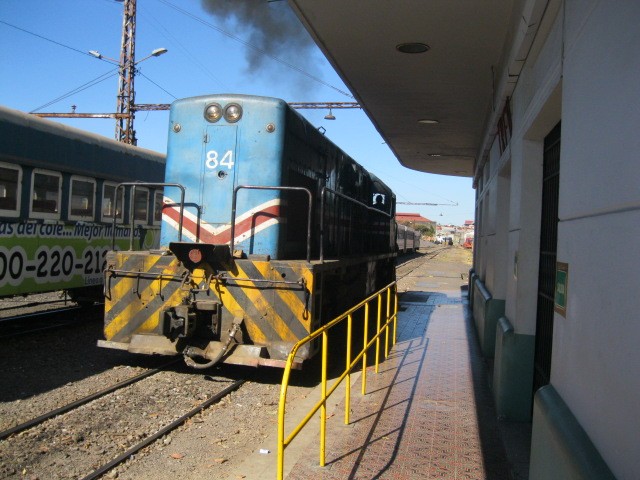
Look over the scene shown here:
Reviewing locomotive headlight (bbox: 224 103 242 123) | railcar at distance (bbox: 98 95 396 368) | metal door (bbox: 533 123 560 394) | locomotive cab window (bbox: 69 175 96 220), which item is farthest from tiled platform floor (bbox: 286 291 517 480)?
locomotive cab window (bbox: 69 175 96 220)

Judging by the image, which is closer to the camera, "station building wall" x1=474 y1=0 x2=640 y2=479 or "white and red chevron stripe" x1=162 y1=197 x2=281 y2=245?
"station building wall" x1=474 y1=0 x2=640 y2=479

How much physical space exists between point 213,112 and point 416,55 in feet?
8.64

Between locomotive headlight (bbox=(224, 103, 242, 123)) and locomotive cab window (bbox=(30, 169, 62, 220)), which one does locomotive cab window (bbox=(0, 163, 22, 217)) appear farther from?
locomotive headlight (bbox=(224, 103, 242, 123))

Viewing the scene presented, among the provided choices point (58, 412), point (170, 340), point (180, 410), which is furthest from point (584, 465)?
point (170, 340)

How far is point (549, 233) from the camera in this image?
15.5 feet

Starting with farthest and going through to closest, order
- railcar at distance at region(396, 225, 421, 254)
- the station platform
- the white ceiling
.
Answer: railcar at distance at region(396, 225, 421, 254)
the white ceiling
the station platform

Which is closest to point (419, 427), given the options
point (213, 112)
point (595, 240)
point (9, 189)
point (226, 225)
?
point (595, 240)

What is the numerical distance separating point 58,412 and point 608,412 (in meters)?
4.67

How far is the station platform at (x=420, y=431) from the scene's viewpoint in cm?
418

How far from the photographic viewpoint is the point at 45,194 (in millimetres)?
8742

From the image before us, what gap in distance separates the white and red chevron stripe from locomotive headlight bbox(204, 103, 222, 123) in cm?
119

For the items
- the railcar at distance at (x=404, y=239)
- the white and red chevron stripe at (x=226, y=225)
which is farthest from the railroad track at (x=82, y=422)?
the railcar at distance at (x=404, y=239)

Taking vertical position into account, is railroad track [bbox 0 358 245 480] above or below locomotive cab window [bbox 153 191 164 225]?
below

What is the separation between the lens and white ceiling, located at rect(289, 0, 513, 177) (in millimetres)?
5316
